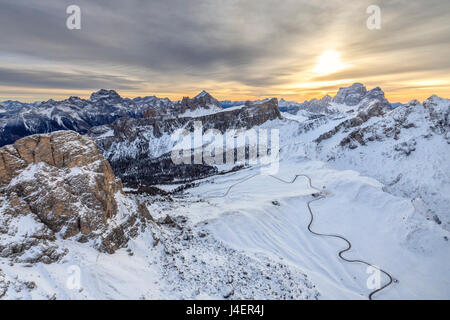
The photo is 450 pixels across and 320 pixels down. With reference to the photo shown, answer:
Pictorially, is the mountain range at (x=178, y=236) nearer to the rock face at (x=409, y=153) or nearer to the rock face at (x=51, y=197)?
the rock face at (x=51, y=197)

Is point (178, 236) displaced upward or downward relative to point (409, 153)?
downward

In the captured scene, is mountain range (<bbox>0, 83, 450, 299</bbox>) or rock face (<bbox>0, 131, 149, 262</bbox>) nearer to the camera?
rock face (<bbox>0, 131, 149, 262</bbox>)

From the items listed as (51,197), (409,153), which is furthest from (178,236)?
(409,153)

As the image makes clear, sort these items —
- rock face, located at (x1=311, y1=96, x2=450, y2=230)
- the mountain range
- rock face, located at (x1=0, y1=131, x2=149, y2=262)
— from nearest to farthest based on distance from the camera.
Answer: rock face, located at (x1=0, y1=131, x2=149, y2=262) < the mountain range < rock face, located at (x1=311, y1=96, x2=450, y2=230)

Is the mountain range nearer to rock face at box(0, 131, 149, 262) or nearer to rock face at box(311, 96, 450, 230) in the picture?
rock face at box(0, 131, 149, 262)

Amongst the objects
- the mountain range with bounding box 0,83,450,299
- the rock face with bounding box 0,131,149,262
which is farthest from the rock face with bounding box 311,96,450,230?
the rock face with bounding box 0,131,149,262

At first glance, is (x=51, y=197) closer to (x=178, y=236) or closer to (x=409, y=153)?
(x=178, y=236)

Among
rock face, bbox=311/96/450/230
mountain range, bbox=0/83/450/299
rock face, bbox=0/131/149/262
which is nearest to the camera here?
rock face, bbox=0/131/149/262
